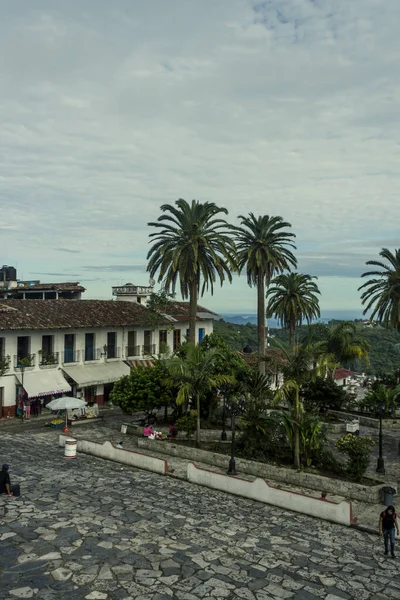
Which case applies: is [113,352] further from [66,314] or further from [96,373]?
[66,314]

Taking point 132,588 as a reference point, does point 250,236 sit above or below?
above

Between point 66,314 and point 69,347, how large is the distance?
9.87 feet

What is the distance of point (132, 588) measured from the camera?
11.1 m

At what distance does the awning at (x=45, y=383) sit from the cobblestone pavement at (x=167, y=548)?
16.3 meters

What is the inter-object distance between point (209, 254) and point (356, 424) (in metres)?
15.2

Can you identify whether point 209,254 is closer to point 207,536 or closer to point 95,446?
point 95,446

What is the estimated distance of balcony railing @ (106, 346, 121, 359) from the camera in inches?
1743

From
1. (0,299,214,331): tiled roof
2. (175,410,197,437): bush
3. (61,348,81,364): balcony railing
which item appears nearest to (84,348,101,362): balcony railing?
(61,348,81,364): balcony railing

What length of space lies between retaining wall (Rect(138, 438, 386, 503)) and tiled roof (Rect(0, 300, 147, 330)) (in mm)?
15109

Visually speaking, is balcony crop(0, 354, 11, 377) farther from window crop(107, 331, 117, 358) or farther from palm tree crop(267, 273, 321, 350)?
palm tree crop(267, 273, 321, 350)

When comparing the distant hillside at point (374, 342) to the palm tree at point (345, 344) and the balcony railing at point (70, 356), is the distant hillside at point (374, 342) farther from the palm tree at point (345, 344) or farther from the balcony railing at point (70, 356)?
the balcony railing at point (70, 356)

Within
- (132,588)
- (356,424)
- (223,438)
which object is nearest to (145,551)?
(132,588)

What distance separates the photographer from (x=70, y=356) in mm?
41188

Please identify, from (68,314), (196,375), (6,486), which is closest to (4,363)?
(68,314)
